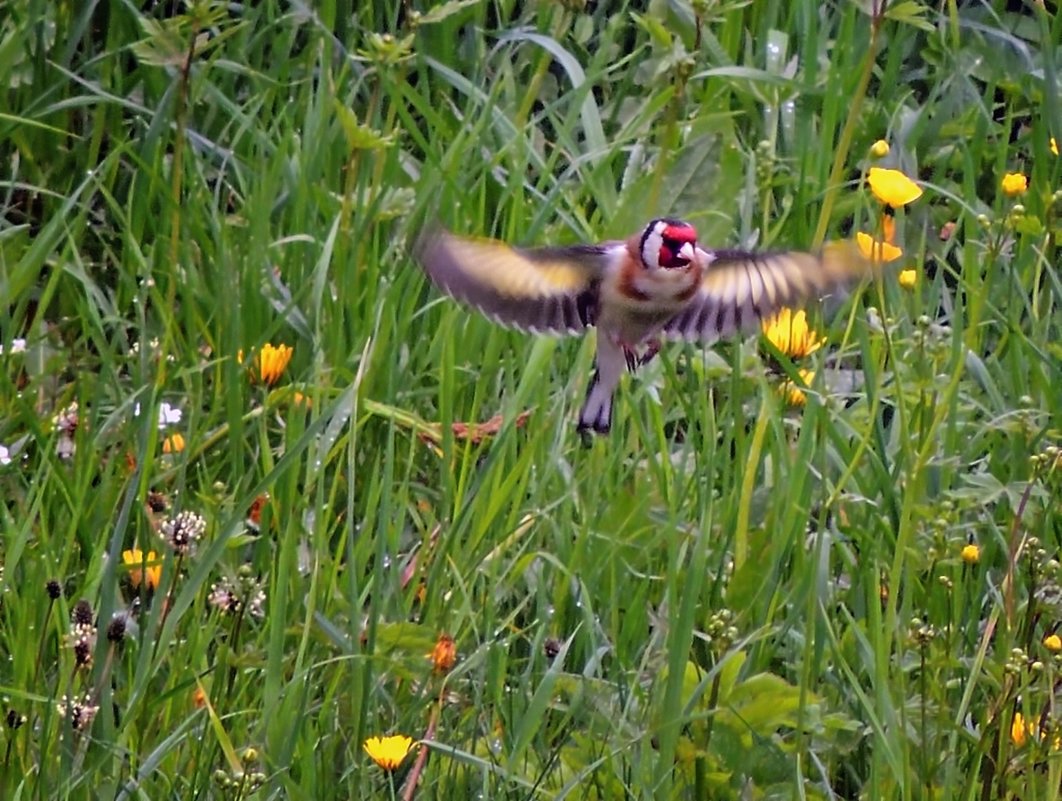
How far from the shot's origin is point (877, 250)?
227 cm

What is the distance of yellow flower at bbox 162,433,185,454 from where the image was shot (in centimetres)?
294

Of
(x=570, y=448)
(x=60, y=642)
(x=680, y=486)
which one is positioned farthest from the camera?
(x=570, y=448)

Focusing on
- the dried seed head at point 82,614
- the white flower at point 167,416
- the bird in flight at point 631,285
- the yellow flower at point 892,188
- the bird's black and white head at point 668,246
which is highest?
the yellow flower at point 892,188

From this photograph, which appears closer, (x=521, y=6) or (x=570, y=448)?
(x=570, y=448)

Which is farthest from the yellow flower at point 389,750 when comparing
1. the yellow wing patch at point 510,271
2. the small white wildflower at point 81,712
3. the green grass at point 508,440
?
the yellow wing patch at point 510,271

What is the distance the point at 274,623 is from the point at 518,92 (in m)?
2.00

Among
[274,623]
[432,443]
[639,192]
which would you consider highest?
[639,192]

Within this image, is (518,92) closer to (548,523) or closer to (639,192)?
(639,192)

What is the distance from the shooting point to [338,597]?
2.51 m

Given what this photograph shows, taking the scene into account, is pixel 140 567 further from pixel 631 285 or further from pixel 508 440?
pixel 631 285

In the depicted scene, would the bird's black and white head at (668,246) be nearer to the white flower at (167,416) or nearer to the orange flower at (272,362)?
the orange flower at (272,362)

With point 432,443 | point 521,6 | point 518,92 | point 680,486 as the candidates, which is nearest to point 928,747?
point 680,486

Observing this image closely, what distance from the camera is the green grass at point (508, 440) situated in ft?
7.23

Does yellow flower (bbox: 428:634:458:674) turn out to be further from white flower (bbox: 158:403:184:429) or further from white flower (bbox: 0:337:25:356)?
white flower (bbox: 0:337:25:356)
